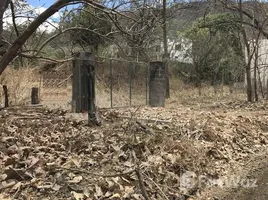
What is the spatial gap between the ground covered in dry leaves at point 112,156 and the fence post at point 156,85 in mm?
5559

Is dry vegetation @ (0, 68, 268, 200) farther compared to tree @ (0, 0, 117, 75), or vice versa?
tree @ (0, 0, 117, 75)

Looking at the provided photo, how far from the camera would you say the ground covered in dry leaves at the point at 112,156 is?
4141 millimetres

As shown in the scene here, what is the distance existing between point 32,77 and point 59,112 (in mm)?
4769

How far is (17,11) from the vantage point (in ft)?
25.5

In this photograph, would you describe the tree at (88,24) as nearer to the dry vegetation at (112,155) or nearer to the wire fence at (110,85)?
the wire fence at (110,85)

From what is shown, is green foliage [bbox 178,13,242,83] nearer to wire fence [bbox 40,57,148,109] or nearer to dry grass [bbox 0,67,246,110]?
wire fence [bbox 40,57,148,109]

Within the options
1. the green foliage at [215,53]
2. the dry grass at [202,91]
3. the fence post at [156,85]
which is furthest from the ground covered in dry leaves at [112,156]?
the green foliage at [215,53]

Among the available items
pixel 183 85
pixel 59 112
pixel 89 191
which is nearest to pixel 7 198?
pixel 89 191

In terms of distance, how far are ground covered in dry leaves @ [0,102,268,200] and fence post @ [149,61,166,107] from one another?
556cm

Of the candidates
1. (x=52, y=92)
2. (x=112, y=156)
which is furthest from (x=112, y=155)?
(x=52, y=92)

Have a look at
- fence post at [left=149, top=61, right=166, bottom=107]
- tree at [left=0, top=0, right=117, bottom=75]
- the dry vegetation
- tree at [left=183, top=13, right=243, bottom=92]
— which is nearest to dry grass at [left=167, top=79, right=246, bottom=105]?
tree at [left=183, top=13, right=243, bottom=92]

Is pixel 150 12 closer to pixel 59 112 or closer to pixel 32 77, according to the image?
pixel 59 112

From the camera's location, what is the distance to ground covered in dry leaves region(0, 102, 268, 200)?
414cm

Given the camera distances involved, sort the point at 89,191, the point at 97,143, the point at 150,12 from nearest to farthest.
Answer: the point at 89,191 → the point at 97,143 → the point at 150,12
